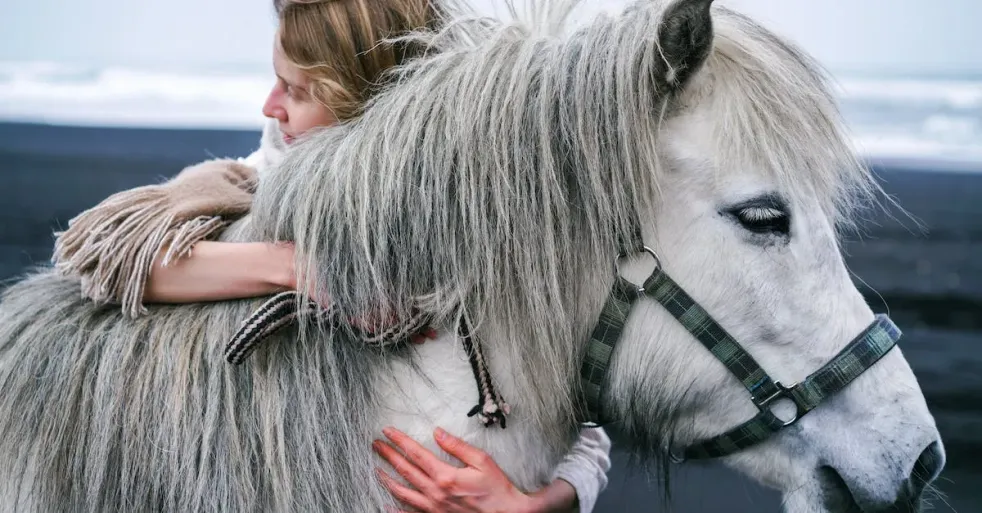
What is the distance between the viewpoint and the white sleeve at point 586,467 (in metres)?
1.30

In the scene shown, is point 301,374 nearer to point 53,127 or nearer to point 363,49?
point 363,49

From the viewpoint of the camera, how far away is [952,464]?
10.1 feet

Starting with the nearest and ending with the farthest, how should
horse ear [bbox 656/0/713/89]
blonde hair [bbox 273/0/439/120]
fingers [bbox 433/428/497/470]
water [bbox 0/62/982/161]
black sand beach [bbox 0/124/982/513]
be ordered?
horse ear [bbox 656/0/713/89]
fingers [bbox 433/428/497/470]
blonde hair [bbox 273/0/439/120]
black sand beach [bbox 0/124/982/513]
water [bbox 0/62/982/161]

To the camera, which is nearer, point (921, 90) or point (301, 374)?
point (301, 374)

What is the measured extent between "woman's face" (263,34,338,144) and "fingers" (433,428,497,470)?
479 mm

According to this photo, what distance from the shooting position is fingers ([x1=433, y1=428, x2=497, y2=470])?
1.06 metres

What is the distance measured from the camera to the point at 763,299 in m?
1.02

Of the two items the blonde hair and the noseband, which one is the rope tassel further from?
the blonde hair

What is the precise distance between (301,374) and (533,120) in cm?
44

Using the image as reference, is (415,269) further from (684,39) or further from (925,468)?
(925,468)

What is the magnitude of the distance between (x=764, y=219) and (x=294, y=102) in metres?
0.70

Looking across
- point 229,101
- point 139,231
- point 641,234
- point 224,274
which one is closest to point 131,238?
point 139,231

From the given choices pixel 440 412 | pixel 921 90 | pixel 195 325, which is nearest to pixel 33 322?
pixel 195 325

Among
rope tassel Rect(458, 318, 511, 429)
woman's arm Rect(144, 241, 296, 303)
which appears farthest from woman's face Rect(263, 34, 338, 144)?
rope tassel Rect(458, 318, 511, 429)
